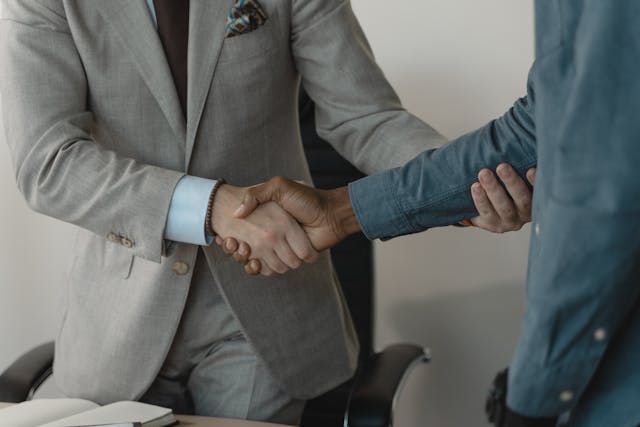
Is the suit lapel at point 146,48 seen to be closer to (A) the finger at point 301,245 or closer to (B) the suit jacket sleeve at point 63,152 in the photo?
(B) the suit jacket sleeve at point 63,152

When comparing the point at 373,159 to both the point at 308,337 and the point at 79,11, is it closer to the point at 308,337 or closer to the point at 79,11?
the point at 308,337

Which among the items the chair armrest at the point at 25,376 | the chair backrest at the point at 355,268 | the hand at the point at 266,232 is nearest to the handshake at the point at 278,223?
the hand at the point at 266,232

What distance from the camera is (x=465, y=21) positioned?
94.0 inches

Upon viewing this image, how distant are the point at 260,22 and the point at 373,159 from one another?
0.36 m

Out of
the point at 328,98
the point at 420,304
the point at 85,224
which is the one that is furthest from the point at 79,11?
the point at 420,304

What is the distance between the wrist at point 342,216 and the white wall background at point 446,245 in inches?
36.4

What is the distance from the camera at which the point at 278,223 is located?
1.66m

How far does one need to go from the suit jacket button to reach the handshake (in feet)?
0.26

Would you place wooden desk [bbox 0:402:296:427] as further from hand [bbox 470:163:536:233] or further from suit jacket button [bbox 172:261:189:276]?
hand [bbox 470:163:536:233]

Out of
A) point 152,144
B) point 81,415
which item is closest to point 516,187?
point 152,144

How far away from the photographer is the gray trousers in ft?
5.46

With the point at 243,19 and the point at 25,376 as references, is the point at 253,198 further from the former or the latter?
the point at 25,376

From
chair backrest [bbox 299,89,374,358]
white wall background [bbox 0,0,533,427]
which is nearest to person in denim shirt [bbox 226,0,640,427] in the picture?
chair backrest [bbox 299,89,374,358]

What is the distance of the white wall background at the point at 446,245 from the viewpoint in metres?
2.38
